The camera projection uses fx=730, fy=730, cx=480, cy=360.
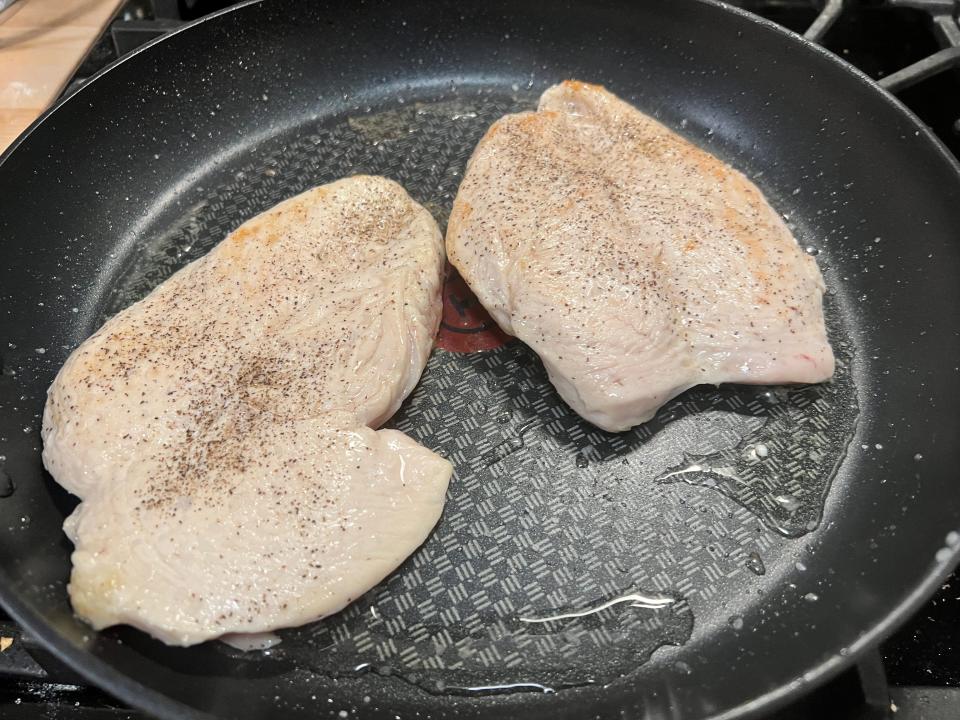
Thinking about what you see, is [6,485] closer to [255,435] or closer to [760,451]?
[255,435]

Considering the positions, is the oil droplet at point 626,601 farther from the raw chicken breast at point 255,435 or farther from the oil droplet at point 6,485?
the oil droplet at point 6,485

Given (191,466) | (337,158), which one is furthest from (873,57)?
(191,466)

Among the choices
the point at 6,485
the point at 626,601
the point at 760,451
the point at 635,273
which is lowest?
the point at 626,601

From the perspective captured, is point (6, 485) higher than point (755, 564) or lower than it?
higher

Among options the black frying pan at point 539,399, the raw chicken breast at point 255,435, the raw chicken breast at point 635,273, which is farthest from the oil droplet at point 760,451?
the raw chicken breast at point 255,435

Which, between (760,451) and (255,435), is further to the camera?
(760,451)

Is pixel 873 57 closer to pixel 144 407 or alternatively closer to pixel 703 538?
pixel 703 538

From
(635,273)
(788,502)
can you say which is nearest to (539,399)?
(635,273)
